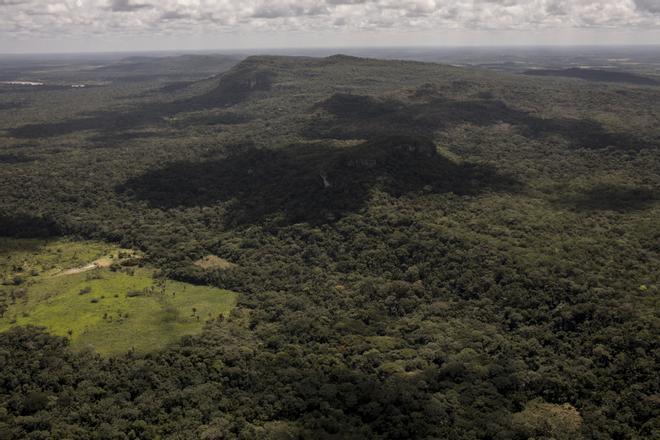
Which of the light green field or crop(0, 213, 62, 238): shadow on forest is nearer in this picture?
the light green field

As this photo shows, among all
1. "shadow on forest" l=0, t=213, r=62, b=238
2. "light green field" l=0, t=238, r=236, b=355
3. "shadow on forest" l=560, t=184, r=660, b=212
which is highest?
"shadow on forest" l=560, t=184, r=660, b=212

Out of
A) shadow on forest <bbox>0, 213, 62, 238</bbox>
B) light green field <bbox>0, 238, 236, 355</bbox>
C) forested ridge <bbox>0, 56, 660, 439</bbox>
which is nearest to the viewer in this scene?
forested ridge <bbox>0, 56, 660, 439</bbox>

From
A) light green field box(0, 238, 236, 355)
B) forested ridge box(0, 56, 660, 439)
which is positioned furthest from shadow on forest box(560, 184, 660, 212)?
light green field box(0, 238, 236, 355)

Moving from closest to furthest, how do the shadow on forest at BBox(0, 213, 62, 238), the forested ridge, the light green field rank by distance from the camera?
1. the forested ridge
2. the light green field
3. the shadow on forest at BBox(0, 213, 62, 238)

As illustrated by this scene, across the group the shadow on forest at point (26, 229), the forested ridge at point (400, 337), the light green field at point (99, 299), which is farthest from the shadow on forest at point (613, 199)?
the shadow on forest at point (26, 229)

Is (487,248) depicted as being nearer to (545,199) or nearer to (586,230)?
(586,230)

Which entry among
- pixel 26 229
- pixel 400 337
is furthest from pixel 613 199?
pixel 26 229

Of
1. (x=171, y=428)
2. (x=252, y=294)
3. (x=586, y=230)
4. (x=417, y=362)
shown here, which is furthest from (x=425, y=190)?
(x=171, y=428)

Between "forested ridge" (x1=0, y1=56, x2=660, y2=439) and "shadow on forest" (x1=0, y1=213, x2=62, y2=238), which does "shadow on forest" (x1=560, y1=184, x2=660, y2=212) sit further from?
"shadow on forest" (x1=0, y1=213, x2=62, y2=238)

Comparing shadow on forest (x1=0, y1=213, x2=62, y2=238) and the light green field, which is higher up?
shadow on forest (x1=0, y1=213, x2=62, y2=238)
